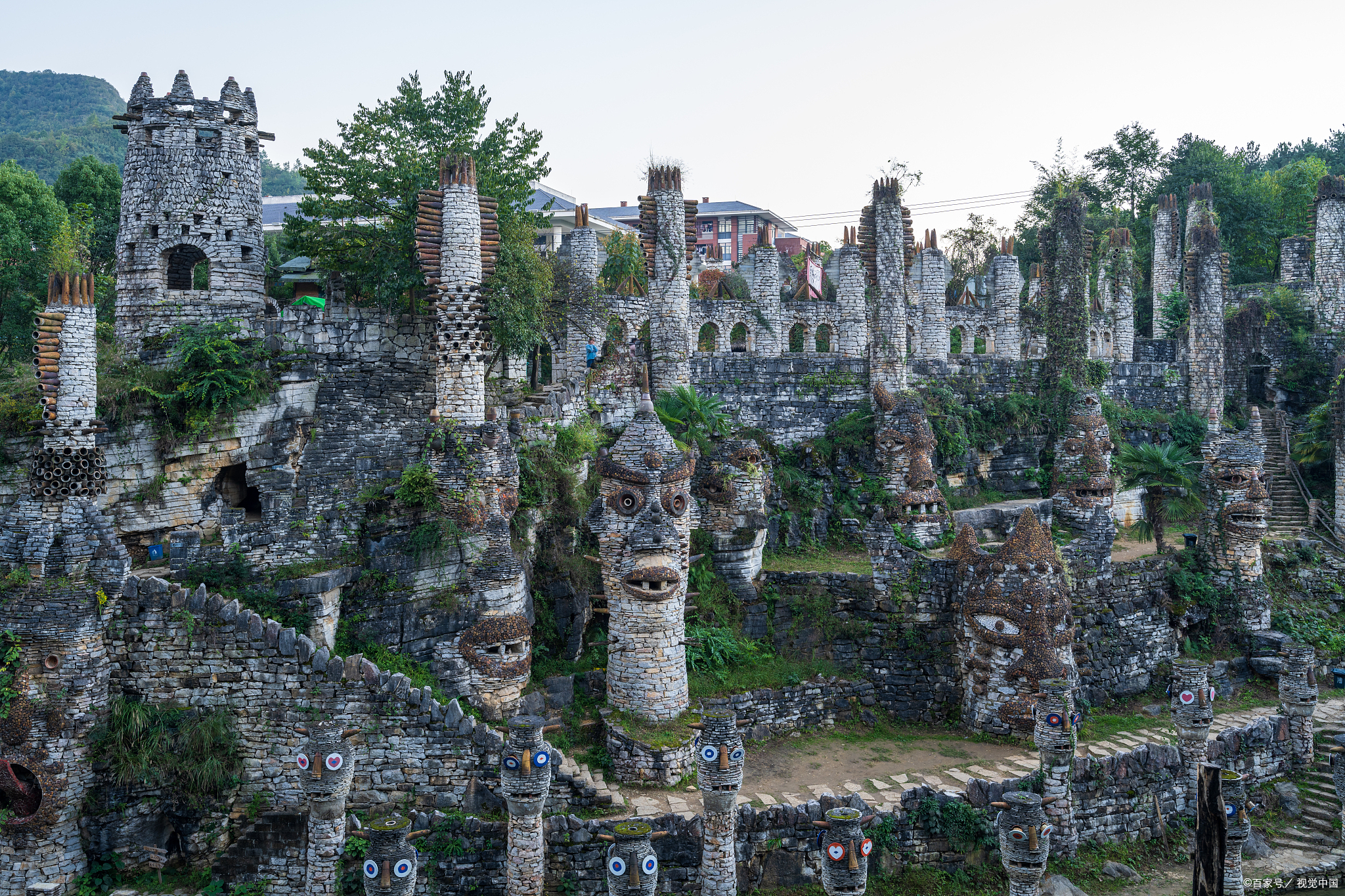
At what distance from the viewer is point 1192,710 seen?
53.5ft

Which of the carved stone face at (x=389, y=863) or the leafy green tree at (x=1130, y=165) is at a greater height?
the leafy green tree at (x=1130, y=165)

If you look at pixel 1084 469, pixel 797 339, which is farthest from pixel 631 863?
pixel 797 339

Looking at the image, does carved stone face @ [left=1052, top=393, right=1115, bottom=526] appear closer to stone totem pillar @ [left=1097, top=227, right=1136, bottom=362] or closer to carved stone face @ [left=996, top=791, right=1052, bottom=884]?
stone totem pillar @ [left=1097, top=227, right=1136, bottom=362]

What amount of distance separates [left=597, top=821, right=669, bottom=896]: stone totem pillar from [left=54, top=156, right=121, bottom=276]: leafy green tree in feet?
81.1

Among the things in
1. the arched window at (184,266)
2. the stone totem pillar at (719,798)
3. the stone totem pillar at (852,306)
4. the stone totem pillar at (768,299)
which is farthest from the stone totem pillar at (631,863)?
the stone totem pillar at (768,299)

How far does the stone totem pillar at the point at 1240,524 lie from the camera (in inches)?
891

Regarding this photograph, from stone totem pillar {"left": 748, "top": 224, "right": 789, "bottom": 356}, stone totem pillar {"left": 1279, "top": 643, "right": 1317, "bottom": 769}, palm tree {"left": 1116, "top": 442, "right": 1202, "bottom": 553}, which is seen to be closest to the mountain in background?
stone totem pillar {"left": 748, "top": 224, "right": 789, "bottom": 356}

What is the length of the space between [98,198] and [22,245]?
5.35 m

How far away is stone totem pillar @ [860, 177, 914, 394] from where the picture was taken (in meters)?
25.5

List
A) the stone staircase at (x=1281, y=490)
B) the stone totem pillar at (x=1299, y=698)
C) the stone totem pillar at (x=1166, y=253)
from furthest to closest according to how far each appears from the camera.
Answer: the stone totem pillar at (x=1166, y=253)
the stone staircase at (x=1281, y=490)
the stone totem pillar at (x=1299, y=698)

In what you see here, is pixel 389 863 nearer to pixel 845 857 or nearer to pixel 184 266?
pixel 845 857

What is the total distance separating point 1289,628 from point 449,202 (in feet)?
70.5

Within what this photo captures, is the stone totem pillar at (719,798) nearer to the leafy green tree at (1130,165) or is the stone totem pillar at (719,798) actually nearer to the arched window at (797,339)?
the arched window at (797,339)

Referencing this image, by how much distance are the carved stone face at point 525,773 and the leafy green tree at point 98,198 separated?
75.3ft
